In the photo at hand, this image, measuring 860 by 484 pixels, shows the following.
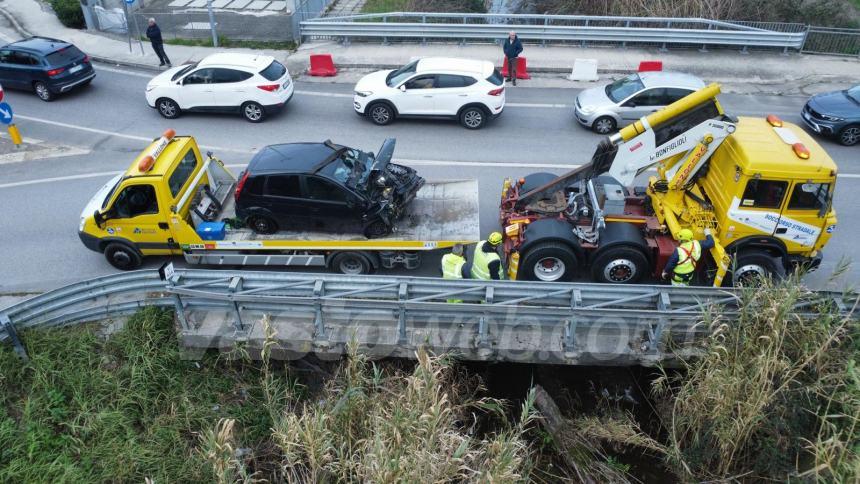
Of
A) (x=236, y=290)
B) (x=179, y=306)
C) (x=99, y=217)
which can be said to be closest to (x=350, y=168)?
(x=236, y=290)

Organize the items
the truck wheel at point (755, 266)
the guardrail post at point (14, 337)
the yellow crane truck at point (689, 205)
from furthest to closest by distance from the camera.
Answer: the truck wheel at point (755, 266) → the yellow crane truck at point (689, 205) → the guardrail post at point (14, 337)

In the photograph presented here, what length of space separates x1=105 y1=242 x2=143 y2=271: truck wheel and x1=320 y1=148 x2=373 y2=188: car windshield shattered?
3680mm

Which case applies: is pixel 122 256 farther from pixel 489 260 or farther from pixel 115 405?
pixel 489 260

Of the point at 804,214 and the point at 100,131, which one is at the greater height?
the point at 804,214

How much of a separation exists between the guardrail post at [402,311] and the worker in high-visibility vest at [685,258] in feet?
12.8

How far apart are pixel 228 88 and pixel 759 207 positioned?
12.0 m

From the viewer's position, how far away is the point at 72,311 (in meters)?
8.89

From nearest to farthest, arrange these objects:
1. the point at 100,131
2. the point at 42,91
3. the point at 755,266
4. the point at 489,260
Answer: the point at 489,260, the point at 755,266, the point at 100,131, the point at 42,91

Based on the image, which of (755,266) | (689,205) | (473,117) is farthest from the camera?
(473,117)

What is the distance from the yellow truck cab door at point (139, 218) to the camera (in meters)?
9.70

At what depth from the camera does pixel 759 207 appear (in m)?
8.75

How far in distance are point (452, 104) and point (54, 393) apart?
10.1 m

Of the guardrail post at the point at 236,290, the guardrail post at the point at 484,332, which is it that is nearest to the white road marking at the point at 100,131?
the guardrail post at the point at 236,290

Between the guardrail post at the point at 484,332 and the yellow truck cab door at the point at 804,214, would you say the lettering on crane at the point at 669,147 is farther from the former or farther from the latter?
the guardrail post at the point at 484,332
